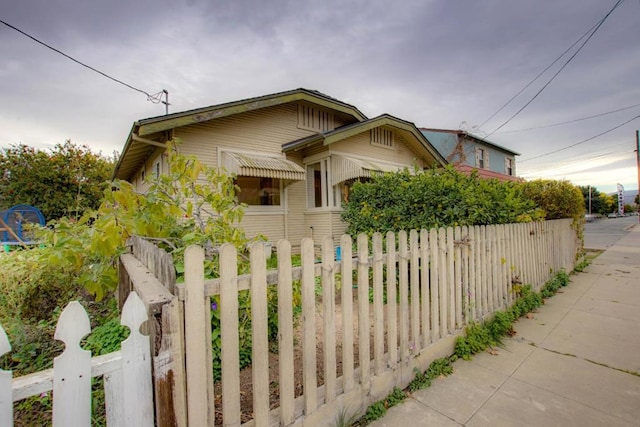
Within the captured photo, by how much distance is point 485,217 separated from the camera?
13.4ft

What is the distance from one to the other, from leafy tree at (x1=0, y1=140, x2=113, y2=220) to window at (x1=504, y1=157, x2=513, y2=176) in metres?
30.5

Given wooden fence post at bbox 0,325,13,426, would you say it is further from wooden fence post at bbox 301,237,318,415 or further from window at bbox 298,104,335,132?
window at bbox 298,104,335,132

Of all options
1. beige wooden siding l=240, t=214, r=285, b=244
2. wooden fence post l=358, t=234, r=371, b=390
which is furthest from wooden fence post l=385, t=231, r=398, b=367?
beige wooden siding l=240, t=214, r=285, b=244

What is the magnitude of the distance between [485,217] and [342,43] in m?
7.07

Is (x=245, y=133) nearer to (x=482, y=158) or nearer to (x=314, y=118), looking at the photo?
(x=314, y=118)

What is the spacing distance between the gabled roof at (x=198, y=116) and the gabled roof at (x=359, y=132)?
3.91 feet

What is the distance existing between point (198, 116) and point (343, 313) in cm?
634

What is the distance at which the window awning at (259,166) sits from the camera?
23.3ft

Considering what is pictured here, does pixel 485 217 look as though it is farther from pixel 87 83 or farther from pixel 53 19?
pixel 87 83

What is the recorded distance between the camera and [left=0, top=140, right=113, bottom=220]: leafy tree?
15969 millimetres

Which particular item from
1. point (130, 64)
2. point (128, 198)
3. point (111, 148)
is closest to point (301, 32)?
point (130, 64)

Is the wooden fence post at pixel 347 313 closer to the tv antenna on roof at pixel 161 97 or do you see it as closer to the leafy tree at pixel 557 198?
the leafy tree at pixel 557 198

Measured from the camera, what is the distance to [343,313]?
6.93ft

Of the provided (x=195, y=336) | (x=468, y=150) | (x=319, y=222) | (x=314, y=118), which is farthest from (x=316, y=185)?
(x=468, y=150)
